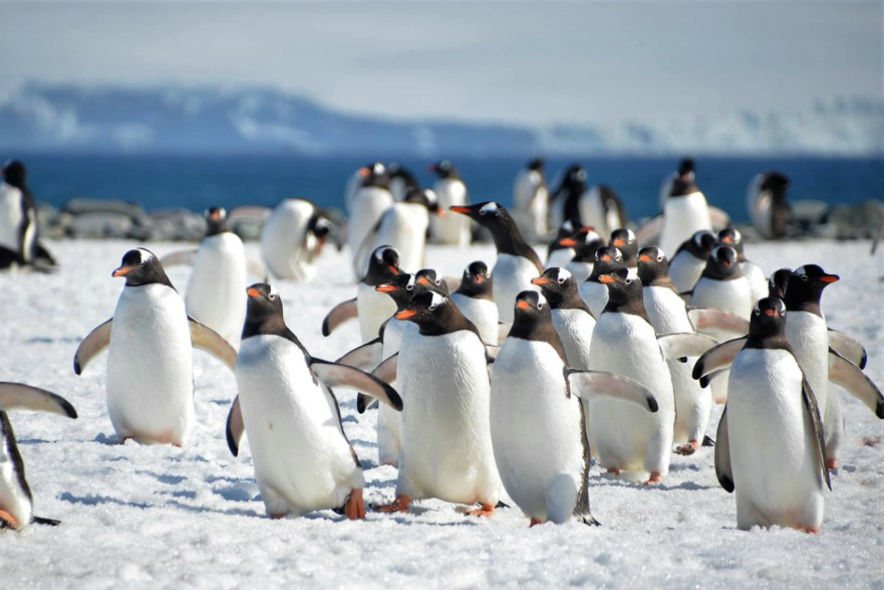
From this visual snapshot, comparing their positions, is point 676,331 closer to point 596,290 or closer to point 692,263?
point 596,290

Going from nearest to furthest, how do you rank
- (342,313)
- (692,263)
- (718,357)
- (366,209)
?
(718,357) → (342,313) → (692,263) → (366,209)

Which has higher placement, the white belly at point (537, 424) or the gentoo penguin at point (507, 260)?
the gentoo penguin at point (507, 260)

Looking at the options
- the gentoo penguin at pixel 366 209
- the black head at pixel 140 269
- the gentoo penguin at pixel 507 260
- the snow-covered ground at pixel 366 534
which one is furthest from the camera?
the gentoo penguin at pixel 366 209

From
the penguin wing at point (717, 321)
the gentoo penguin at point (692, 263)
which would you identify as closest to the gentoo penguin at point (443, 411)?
the penguin wing at point (717, 321)

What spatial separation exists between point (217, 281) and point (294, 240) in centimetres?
342

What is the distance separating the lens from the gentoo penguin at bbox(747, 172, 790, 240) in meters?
16.6

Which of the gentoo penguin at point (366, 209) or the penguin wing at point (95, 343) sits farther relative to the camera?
the gentoo penguin at point (366, 209)

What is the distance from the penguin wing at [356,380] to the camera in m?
3.81

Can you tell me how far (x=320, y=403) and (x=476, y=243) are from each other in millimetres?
11589

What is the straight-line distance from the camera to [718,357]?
→ 13.9 ft

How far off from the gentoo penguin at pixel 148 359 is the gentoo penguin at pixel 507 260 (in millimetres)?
1913

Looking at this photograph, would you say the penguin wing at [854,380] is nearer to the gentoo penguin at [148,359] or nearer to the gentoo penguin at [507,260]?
the gentoo penguin at [507,260]

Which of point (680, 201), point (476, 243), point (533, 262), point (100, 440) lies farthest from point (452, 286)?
point (476, 243)

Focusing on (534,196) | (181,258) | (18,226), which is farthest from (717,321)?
(534,196)
